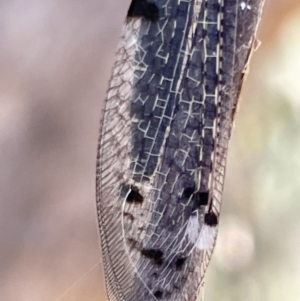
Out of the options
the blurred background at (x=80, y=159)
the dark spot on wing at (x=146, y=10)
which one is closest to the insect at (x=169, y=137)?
the dark spot on wing at (x=146, y=10)

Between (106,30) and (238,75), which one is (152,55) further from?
(106,30)

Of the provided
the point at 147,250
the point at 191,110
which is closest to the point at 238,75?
the point at 191,110

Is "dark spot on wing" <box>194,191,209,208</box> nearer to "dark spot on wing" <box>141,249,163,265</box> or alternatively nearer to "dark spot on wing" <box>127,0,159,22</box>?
"dark spot on wing" <box>141,249,163,265</box>

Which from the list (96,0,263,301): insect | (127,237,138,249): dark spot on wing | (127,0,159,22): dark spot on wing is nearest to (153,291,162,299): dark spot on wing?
(96,0,263,301): insect

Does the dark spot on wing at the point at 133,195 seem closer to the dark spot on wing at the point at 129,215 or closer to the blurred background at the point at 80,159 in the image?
the dark spot on wing at the point at 129,215

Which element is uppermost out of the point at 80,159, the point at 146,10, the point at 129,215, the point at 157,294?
the point at 146,10

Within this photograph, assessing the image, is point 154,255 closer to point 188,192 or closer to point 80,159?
point 188,192

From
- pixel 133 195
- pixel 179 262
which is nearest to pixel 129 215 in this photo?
pixel 133 195
